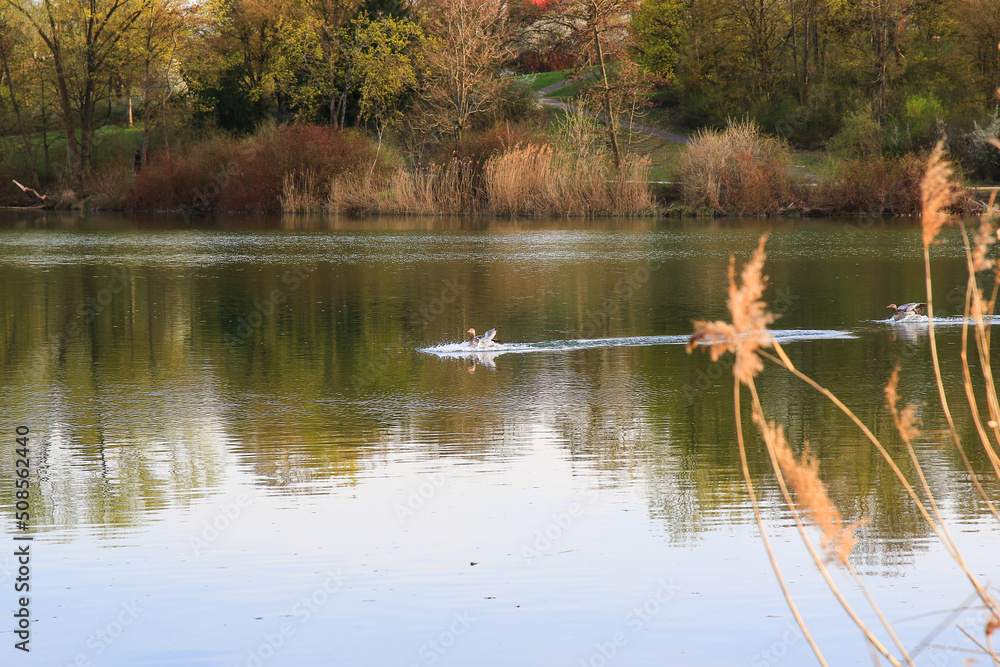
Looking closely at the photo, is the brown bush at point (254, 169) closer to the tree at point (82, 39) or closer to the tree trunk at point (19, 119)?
the tree at point (82, 39)

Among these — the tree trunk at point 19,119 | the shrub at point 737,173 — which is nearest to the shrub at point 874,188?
the shrub at point 737,173

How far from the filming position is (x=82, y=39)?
55500 mm

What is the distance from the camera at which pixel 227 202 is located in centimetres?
4822

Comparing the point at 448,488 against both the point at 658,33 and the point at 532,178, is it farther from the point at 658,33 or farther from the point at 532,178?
the point at 658,33

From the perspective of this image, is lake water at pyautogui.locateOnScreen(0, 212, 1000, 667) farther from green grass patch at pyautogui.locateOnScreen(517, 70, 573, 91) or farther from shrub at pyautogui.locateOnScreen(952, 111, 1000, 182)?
green grass patch at pyautogui.locateOnScreen(517, 70, 573, 91)

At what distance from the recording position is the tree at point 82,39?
54438mm

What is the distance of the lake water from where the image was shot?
513 cm

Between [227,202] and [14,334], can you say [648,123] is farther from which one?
[14,334]

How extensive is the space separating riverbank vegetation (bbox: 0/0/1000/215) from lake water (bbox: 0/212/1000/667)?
24.8m

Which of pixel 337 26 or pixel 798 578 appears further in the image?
pixel 337 26

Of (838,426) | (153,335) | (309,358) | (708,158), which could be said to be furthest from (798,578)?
(708,158)

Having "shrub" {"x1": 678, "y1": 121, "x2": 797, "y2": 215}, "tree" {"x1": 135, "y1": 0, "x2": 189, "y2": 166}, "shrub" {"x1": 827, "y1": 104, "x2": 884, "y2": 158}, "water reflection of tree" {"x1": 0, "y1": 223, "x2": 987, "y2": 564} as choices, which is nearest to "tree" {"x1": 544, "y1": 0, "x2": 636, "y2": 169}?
"shrub" {"x1": 678, "y1": 121, "x2": 797, "y2": 215}

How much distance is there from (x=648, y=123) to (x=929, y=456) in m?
54.3

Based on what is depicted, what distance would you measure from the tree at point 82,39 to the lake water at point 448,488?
41277mm
